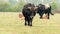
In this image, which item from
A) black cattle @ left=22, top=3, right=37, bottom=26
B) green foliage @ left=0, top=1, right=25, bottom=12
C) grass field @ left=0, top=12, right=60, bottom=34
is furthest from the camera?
green foliage @ left=0, top=1, right=25, bottom=12

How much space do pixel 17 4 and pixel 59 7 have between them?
15.5 ft

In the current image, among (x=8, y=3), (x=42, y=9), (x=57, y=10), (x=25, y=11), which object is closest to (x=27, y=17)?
(x=25, y=11)

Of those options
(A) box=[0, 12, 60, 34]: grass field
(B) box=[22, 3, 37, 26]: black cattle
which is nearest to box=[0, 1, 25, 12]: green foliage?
(A) box=[0, 12, 60, 34]: grass field

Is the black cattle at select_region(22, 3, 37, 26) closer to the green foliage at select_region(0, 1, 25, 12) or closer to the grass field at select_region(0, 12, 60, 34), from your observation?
the grass field at select_region(0, 12, 60, 34)

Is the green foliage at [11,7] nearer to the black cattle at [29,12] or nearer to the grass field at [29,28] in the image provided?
the grass field at [29,28]

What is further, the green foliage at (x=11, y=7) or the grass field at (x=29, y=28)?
the green foliage at (x=11, y=7)

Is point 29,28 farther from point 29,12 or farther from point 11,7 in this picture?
point 11,7

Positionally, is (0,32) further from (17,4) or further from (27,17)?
(17,4)

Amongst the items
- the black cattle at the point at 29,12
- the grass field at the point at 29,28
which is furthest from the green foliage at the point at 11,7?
the black cattle at the point at 29,12

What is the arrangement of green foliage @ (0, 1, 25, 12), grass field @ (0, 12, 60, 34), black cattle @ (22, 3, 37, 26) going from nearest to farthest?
grass field @ (0, 12, 60, 34)
black cattle @ (22, 3, 37, 26)
green foliage @ (0, 1, 25, 12)

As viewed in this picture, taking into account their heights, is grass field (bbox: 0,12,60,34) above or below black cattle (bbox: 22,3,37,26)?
below

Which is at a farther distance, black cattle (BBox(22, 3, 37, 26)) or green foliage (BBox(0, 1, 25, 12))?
green foliage (BBox(0, 1, 25, 12))

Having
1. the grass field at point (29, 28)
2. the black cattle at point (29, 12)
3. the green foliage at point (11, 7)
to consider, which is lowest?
the green foliage at point (11, 7)

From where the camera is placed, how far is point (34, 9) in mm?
11500
